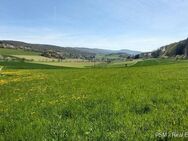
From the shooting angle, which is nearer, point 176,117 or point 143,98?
point 176,117

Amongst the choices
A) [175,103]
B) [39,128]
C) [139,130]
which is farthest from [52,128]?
[175,103]

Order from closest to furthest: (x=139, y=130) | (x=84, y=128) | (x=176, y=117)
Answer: (x=139, y=130) → (x=84, y=128) → (x=176, y=117)

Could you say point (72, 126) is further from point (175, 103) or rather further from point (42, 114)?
point (175, 103)

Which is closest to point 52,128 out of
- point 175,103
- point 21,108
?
point 21,108

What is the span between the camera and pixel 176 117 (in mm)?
9906

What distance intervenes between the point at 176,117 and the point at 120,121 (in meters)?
1.93

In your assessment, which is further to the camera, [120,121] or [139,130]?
[120,121]

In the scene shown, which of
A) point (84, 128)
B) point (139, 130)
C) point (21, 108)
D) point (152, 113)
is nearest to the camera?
point (139, 130)

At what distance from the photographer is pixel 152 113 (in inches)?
425

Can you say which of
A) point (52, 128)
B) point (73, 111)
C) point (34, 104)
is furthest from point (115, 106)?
point (34, 104)

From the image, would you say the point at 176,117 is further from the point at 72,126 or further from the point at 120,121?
the point at 72,126

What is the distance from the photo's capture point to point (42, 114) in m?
12.0

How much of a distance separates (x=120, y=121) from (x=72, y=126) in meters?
1.61

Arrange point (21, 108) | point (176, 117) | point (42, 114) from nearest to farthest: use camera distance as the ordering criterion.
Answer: point (176, 117)
point (42, 114)
point (21, 108)
